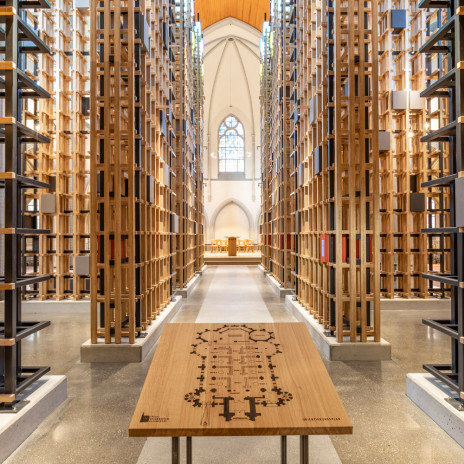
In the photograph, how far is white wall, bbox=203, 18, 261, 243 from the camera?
23.3 meters

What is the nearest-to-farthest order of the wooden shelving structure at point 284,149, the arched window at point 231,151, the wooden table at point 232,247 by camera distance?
the wooden shelving structure at point 284,149 < the wooden table at point 232,247 < the arched window at point 231,151

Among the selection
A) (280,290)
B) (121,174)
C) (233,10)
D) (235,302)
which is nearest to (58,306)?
(235,302)

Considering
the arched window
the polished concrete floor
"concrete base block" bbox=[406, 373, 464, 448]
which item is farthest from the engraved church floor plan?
the arched window

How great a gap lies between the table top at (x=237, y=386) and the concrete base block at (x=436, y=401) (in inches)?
48.5

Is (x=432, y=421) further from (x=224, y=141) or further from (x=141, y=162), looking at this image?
(x=224, y=141)

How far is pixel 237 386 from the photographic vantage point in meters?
1.64

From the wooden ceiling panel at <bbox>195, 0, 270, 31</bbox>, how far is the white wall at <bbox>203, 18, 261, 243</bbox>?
8.28ft

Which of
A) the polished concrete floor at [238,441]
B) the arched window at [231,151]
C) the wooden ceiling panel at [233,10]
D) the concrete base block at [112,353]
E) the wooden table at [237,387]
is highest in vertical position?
the wooden ceiling panel at [233,10]

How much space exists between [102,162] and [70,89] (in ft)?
12.7

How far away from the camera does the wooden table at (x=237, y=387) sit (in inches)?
55.9

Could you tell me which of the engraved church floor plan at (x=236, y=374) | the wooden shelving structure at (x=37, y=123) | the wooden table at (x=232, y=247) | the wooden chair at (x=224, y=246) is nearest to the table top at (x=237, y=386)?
the engraved church floor plan at (x=236, y=374)

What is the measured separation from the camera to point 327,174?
452 cm

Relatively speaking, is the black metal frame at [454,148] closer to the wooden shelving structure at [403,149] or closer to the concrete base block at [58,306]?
the wooden shelving structure at [403,149]

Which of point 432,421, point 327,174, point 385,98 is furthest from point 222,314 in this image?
point 385,98
